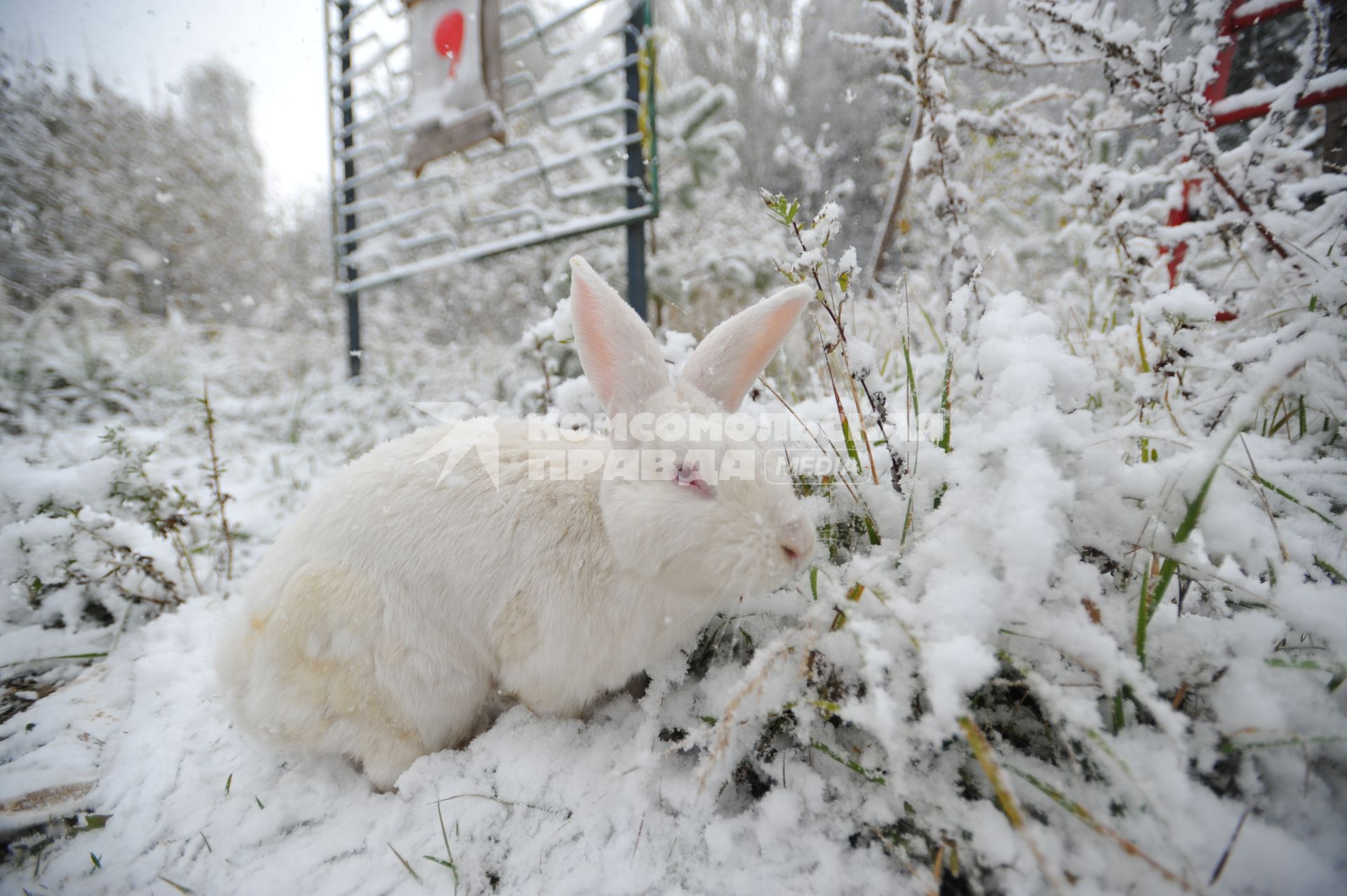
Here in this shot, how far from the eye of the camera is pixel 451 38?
447 cm

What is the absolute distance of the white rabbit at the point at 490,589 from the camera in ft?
4.57

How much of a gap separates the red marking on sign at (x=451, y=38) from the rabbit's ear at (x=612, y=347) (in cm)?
435

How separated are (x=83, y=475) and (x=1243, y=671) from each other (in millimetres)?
3699

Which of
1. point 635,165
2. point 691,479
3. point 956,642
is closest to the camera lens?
point 956,642

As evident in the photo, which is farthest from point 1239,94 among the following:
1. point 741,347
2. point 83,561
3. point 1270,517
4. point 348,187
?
point 348,187

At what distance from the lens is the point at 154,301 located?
21.6ft

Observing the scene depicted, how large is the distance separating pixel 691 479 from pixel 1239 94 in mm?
3107

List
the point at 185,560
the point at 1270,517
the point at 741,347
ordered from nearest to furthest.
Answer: the point at 1270,517 → the point at 741,347 → the point at 185,560

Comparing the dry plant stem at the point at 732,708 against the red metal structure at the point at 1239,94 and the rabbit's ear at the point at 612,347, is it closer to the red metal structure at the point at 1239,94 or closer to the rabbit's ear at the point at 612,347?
the rabbit's ear at the point at 612,347

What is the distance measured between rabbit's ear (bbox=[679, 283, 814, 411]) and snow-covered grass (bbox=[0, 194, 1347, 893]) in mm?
116

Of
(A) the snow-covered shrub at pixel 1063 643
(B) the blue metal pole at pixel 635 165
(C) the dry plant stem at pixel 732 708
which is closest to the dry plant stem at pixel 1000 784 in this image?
(A) the snow-covered shrub at pixel 1063 643

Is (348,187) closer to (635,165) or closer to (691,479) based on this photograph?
(635,165)

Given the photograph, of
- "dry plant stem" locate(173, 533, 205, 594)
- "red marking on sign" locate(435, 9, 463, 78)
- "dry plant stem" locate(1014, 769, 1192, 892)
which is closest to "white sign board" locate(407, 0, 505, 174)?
"red marking on sign" locate(435, 9, 463, 78)

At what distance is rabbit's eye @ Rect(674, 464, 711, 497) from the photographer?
4.34 ft
